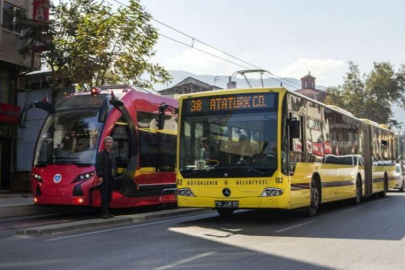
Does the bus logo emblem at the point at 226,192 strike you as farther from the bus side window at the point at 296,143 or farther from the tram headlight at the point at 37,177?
the tram headlight at the point at 37,177

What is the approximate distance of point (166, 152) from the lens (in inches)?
591

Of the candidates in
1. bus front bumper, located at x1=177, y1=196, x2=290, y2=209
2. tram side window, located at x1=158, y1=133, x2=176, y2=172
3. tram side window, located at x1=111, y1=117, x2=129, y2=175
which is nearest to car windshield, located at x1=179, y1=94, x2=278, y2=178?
bus front bumper, located at x1=177, y1=196, x2=290, y2=209

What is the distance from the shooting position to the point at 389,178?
2225cm

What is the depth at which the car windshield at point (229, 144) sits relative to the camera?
1054cm

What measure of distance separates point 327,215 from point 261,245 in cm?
549

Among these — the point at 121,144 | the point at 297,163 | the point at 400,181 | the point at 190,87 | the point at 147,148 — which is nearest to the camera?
the point at 297,163

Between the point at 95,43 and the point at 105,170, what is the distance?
8819 mm

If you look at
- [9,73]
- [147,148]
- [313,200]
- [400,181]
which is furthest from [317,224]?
[400,181]

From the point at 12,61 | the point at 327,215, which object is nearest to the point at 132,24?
the point at 12,61

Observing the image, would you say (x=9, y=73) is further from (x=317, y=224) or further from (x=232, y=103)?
(x=317, y=224)

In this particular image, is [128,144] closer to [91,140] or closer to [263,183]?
[91,140]

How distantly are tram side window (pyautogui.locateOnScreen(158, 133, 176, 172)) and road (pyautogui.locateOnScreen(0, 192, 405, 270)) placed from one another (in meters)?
3.55

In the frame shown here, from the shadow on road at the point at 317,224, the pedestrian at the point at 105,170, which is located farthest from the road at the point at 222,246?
the pedestrian at the point at 105,170

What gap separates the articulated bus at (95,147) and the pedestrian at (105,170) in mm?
485
